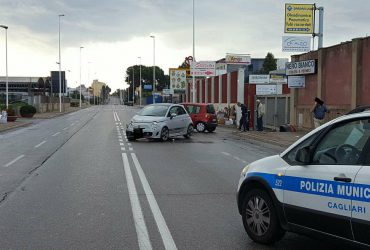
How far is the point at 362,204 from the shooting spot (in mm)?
4316

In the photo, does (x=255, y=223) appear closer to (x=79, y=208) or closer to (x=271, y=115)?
(x=79, y=208)

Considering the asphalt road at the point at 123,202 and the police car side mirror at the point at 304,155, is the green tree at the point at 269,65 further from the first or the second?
the police car side mirror at the point at 304,155

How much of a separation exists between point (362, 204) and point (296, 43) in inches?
961

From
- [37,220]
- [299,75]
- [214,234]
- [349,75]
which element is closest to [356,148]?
[214,234]

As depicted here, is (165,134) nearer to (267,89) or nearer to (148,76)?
(267,89)

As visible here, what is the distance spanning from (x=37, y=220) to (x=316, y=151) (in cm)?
411

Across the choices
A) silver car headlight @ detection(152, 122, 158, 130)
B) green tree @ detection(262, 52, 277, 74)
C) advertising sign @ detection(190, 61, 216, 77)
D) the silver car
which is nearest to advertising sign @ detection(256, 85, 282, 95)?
the silver car

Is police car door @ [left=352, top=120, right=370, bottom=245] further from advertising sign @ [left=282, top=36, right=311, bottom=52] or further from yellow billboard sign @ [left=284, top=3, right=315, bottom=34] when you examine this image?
yellow billboard sign @ [left=284, top=3, right=315, bottom=34]

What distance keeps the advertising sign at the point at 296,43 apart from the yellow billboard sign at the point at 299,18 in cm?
48

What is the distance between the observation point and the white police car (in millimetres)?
4428

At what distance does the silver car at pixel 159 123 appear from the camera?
20.8m

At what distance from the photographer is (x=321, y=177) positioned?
4.78 metres

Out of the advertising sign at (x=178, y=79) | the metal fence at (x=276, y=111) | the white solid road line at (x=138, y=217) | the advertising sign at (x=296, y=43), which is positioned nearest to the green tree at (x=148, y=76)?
the advertising sign at (x=178, y=79)

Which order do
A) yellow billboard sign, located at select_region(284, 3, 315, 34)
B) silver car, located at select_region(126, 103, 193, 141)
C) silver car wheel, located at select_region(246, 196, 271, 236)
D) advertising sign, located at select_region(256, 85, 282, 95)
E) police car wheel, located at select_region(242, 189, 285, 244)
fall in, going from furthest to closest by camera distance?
1. advertising sign, located at select_region(256, 85, 282, 95)
2. yellow billboard sign, located at select_region(284, 3, 315, 34)
3. silver car, located at select_region(126, 103, 193, 141)
4. silver car wheel, located at select_region(246, 196, 271, 236)
5. police car wheel, located at select_region(242, 189, 285, 244)
